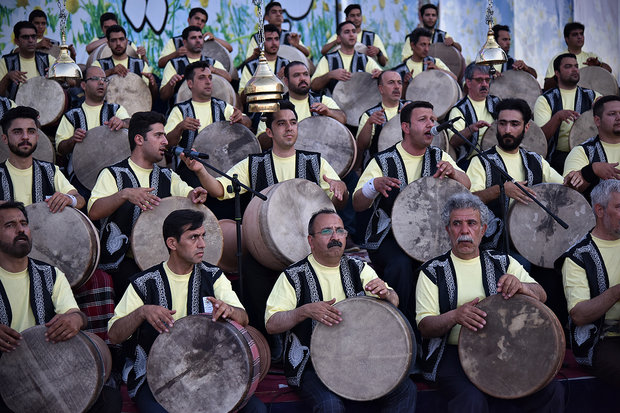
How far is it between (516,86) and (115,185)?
5.00 metres

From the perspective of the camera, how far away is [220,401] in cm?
376

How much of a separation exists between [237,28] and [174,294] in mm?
7159

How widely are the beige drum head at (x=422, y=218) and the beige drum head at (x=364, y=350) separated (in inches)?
39.6

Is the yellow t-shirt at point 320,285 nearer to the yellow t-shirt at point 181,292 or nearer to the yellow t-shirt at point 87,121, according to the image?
the yellow t-shirt at point 181,292

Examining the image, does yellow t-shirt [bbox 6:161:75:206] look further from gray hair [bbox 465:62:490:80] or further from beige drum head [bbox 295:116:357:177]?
gray hair [bbox 465:62:490:80]

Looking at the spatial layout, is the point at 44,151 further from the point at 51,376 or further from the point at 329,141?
the point at 51,376

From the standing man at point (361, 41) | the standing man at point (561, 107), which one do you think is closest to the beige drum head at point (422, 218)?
the standing man at point (561, 107)

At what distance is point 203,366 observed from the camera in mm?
3811

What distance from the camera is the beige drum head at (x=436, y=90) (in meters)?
8.09

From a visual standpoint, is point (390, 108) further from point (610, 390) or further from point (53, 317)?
point (53, 317)

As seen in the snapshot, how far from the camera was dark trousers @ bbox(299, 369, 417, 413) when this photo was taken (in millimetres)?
3980

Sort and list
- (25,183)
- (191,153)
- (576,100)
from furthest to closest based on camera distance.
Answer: (576,100)
(25,183)
(191,153)

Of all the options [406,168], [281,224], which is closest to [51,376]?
[281,224]

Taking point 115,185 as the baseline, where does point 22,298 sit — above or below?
below
